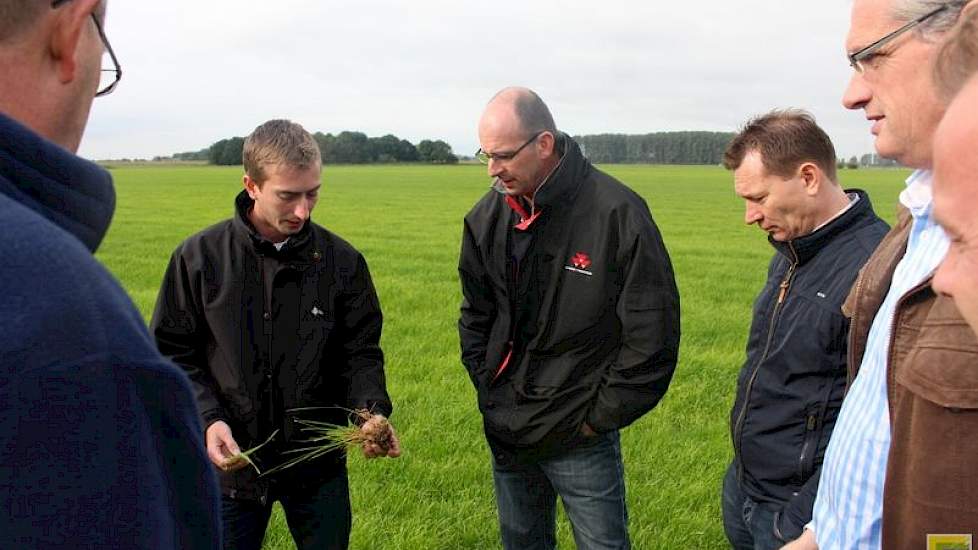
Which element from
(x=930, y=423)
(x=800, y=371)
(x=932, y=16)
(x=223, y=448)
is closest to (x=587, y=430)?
(x=800, y=371)

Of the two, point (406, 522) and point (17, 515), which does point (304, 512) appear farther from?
point (17, 515)

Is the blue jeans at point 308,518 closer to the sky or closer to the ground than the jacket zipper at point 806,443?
closer to the ground

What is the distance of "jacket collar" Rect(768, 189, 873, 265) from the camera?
321 cm

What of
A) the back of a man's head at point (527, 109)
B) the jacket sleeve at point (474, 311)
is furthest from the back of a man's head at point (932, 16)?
the jacket sleeve at point (474, 311)

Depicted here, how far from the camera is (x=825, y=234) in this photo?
126 inches

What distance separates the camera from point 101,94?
1589 mm

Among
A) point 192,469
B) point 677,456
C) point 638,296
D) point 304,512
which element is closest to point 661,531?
point 677,456

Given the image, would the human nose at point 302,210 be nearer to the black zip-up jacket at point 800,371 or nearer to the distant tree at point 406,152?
the black zip-up jacket at point 800,371

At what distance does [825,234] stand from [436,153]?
101m

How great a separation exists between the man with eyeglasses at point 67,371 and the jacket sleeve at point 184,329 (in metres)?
2.35

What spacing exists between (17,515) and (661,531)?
429 centimetres

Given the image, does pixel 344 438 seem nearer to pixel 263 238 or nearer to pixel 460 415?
pixel 263 238

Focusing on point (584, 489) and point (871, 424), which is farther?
point (584, 489)

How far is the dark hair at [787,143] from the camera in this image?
3.35 meters
